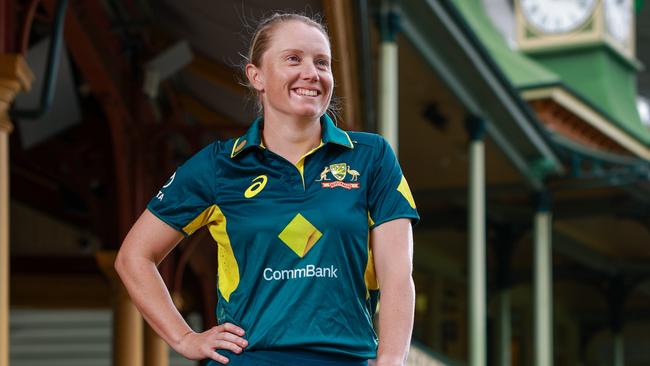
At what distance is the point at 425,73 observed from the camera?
15.6 m

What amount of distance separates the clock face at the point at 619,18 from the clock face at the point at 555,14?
0.58 m

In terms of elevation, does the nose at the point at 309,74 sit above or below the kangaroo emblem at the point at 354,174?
above

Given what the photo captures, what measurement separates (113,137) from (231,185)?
9.45 metres

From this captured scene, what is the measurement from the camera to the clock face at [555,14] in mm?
27156

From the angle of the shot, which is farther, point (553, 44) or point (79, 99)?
point (553, 44)

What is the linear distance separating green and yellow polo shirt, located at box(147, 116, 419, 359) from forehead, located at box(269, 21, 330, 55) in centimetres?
16

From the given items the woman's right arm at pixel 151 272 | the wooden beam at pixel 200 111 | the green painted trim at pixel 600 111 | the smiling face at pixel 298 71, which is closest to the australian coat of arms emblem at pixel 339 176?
the smiling face at pixel 298 71

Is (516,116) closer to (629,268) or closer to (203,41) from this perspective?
(203,41)

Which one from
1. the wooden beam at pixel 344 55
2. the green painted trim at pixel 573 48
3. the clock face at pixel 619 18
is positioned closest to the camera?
the wooden beam at pixel 344 55

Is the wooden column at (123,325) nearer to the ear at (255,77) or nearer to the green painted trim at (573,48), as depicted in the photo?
the ear at (255,77)

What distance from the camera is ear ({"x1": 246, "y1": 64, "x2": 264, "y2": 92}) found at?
111 inches

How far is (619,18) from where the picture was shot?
1138 inches

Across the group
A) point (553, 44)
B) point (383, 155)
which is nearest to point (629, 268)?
point (553, 44)

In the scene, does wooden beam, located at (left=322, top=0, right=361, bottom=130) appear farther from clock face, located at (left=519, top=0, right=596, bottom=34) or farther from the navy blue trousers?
clock face, located at (left=519, top=0, right=596, bottom=34)
